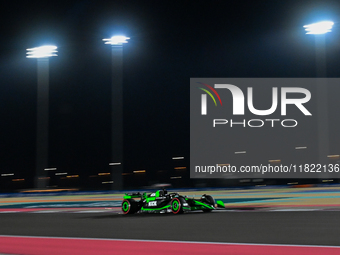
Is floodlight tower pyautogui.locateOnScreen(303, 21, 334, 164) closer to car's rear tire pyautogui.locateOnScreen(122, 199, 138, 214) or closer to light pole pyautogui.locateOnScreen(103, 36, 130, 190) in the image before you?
light pole pyautogui.locateOnScreen(103, 36, 130, 190)

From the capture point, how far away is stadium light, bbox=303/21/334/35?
77.0 feet

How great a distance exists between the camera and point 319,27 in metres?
23.7

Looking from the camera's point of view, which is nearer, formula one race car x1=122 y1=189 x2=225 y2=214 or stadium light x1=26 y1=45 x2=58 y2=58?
formula one race car x1=122 y1=189 x2=225 y2=214

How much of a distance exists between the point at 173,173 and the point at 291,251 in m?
56.7

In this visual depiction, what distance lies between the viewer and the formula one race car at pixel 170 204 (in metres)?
12.0

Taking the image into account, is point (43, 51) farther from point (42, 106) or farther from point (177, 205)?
point (177, 205)

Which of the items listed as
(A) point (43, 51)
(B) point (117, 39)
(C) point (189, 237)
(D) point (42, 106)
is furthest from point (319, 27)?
(C) point (189, 237)

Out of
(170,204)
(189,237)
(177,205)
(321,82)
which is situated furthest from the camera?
(321,82)

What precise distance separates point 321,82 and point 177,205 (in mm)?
15875

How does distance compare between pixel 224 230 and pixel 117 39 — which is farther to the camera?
pixel 117 39

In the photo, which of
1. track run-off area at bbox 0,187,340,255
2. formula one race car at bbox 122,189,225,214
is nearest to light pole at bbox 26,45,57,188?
formula one race car at bbox 122,189,225,214

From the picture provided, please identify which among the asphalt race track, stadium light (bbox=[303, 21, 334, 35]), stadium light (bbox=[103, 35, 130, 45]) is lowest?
the asphalt race track

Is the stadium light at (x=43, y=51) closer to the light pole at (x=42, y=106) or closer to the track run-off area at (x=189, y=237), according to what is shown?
the light pole at (x=42, y=106)

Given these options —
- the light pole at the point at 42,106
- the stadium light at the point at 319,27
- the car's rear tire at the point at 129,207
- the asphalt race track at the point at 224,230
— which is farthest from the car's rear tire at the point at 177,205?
the light pole at the point at 42,106
